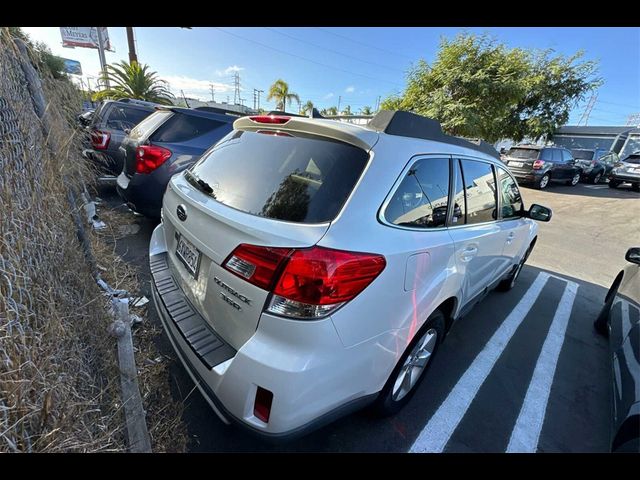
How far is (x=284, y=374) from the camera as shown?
124cm

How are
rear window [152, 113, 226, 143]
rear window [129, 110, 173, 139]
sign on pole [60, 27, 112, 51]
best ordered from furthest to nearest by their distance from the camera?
1. sign on pole [60, 27, 112, 51]
2. rear window [129, 110, 173, 139]
3. rear window [152, 113, 226, 143]

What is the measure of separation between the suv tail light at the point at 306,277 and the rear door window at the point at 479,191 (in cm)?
141

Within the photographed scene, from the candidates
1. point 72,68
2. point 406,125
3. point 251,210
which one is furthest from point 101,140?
point 72,68

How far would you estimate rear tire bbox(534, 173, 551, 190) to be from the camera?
12781mm

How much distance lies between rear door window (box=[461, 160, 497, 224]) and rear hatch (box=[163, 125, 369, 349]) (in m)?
1.22

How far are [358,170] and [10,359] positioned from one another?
176cm

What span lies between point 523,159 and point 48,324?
1551 cm

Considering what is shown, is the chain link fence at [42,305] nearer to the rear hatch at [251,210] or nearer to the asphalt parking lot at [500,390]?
the asphalt parking lot at [500,390]

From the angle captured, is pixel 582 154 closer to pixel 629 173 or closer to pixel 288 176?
pixel 629 173

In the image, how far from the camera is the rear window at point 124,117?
6238 millimetres

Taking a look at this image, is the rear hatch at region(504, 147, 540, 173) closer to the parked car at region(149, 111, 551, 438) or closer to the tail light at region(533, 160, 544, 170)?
the tail light at region(533, 160, 544, 170)

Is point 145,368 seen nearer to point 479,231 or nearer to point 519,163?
point 479,231

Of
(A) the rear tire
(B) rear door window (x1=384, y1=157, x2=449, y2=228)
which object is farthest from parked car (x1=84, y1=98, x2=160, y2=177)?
(A) the rear tire

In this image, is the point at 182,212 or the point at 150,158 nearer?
the point at 182,212
